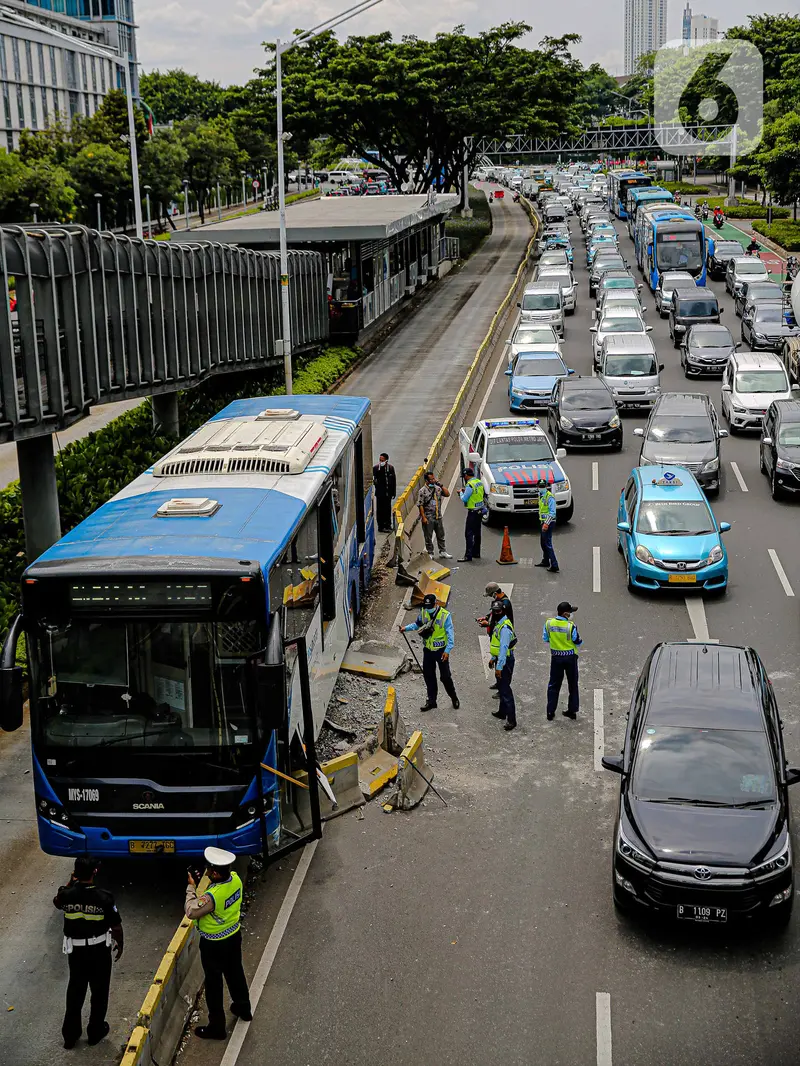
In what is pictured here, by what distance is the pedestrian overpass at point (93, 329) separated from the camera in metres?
18.2

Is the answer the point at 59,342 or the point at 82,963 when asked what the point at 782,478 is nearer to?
the point at 59,342

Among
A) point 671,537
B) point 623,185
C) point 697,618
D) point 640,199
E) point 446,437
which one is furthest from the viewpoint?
point 623,185

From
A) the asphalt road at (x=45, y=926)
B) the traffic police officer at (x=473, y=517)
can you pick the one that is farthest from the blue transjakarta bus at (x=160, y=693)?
the traffic police officer at (x=473, y=517)

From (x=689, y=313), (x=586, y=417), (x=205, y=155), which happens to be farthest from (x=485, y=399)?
(x=205, y=155)

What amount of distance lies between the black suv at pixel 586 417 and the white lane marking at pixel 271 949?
19.0 m

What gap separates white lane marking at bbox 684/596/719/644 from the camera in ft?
61.9

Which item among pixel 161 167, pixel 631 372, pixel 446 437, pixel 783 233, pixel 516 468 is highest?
Answer: pixel 161 167

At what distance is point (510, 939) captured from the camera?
36.6 ft

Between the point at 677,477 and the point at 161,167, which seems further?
the point at 161,167

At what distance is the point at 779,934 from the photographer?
11086 millimetres

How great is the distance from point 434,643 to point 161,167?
75308 mm

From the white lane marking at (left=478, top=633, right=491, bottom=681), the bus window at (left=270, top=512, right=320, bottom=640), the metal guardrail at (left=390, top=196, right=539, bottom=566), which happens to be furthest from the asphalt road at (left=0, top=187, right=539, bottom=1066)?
the metal guardrail at (left=390, top=196, right=539, bottom=566)

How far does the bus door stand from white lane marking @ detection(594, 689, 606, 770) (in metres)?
3.61

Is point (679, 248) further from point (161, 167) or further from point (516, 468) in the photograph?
point (161, 167)
